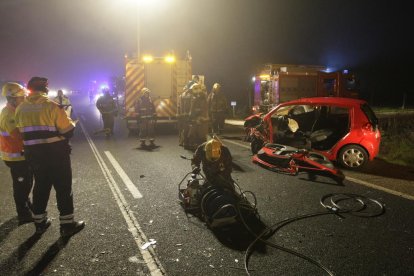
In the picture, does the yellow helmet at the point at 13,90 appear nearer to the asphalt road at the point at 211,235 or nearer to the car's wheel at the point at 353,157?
the asphalt road at the point at 211,235

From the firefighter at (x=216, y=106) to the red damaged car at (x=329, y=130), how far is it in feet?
9.90

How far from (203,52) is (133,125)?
24.4 m

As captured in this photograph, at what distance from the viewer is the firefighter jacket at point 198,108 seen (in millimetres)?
9712

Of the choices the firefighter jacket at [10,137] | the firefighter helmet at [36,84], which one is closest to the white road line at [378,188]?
the firefighter helmet at [36,84]

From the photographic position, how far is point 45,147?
4.34m

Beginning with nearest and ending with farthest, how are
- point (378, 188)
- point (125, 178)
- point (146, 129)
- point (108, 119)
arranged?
point (378, 188), point (125, 178), point (146, 129), point (108, 119)

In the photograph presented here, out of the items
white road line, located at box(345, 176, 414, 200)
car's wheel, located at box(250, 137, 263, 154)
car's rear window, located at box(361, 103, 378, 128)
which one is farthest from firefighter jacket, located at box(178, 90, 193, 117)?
white road line, located at box(345, 176, 414, 200)

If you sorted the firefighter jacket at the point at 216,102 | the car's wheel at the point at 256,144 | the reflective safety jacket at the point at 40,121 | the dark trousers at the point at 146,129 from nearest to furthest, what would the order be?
the reflective safety jacket at the point at 40,121 → the car's wheel at the point at 256,144 → the dark trousers at the point at 146,129 → the firefighter jacket at the point at 216,102

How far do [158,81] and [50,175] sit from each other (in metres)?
10.1

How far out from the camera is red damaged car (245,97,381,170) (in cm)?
730

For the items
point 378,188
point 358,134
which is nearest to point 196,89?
point 358,134

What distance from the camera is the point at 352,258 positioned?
3764mm

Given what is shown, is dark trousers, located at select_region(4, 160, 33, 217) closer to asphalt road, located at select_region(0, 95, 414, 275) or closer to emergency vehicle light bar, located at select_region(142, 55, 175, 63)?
asphalt road, located at select_region(0, 95, 414, 275)

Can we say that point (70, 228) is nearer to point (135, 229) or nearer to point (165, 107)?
point (135, 229)
